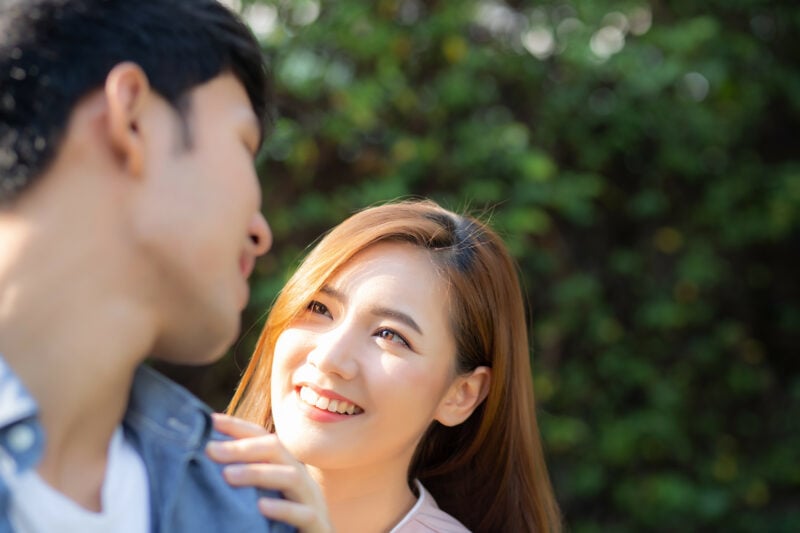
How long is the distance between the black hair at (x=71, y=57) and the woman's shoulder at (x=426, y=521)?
126cm

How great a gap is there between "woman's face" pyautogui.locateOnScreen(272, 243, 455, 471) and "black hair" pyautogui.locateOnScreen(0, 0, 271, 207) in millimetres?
915

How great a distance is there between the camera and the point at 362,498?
7.45 ft

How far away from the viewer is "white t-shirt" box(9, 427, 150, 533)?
4.05 feet

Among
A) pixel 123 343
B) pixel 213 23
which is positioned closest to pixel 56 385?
pixel 123 343

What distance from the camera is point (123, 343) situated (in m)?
1.28

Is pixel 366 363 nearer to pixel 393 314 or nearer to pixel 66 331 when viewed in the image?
pixel 393 314

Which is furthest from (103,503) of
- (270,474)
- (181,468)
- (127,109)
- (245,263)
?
(127,109)

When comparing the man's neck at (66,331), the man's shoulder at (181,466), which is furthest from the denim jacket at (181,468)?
the man's neck at (66,331)

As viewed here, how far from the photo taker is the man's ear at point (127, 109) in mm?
1234

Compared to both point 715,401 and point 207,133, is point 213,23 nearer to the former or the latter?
point 207,133

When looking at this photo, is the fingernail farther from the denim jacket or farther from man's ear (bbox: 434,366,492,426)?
man's ear (bbox: 434,366,492,426)

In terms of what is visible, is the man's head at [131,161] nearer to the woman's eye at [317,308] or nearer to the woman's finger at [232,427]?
the woman's finger at [232,427]

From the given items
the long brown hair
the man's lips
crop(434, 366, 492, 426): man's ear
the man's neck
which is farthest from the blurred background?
the man's neck

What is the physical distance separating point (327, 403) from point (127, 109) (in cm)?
100
